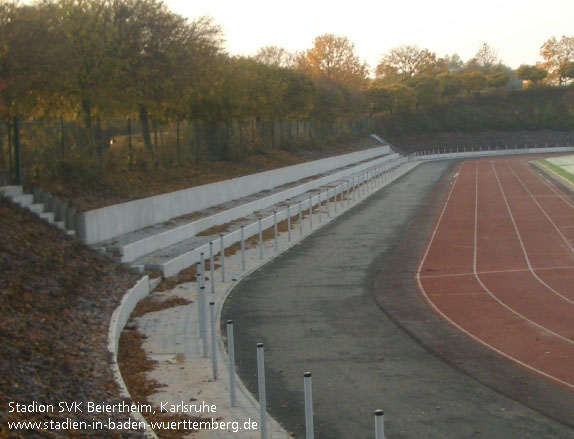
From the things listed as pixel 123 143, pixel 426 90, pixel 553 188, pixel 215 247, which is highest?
pixel 426 90

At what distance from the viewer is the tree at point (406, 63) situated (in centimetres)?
14050

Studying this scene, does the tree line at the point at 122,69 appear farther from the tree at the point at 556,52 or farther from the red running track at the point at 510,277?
the tree at the point at 556,52

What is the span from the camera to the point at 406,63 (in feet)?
461

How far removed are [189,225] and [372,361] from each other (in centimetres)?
1444

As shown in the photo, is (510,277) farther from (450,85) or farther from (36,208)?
(450,85)

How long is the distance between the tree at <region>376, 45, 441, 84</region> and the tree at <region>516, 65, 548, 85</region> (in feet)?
51.4

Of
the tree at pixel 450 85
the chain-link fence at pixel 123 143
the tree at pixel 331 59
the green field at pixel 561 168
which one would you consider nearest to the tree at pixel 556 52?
the tree at pixel 450 85

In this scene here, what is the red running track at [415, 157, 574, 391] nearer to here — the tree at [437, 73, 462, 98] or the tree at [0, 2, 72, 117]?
the tree at [0, 2, 72, 117]

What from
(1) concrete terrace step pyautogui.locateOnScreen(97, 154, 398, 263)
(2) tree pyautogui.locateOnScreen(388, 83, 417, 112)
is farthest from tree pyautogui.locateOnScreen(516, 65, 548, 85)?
(1) concrete terrace step pyautogui.locateOnScreen(97, 154, 398, 263)

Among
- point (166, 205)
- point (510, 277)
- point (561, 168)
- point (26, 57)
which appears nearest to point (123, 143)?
point (166, 205)

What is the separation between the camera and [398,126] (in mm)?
111062

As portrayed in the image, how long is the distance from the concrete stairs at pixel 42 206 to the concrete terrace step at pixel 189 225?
4.22 ft

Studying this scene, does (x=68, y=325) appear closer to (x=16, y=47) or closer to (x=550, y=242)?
(x=16, y=47)

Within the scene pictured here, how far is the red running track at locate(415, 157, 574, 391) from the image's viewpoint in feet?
46.6
